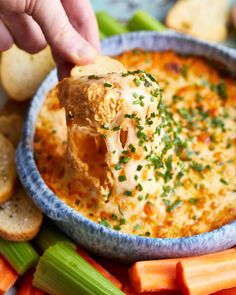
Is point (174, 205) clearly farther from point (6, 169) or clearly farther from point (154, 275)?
point (6, 169)

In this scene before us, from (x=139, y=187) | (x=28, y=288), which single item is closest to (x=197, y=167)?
(x=139, y=187)

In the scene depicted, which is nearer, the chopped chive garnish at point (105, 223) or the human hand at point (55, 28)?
the human hand at point (55, 28)

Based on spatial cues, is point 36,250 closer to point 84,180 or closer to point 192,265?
point 84,180

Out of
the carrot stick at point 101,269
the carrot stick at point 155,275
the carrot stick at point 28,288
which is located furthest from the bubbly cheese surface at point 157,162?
the carrot stick at point 28,288

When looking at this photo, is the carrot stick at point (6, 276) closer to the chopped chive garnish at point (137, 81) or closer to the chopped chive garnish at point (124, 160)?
the chopped chive garnish at point (124, 160)

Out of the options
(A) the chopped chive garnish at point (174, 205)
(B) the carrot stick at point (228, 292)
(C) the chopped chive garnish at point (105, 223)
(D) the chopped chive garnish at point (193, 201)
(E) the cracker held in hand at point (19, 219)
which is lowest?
(B) the carrot stick at point (228, 292)

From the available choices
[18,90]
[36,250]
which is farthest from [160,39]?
[36,250]
